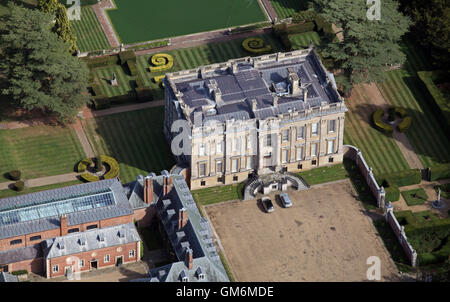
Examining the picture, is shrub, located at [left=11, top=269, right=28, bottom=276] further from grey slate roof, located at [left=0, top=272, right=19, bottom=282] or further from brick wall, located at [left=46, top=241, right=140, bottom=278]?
brick wall, located at [left=46, top=241, right=140, bottom=278]

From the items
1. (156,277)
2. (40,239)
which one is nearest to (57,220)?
(40,239)

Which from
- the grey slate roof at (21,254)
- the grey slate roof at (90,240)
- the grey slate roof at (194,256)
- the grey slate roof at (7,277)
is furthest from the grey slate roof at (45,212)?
the grey slate roof at (194,256)

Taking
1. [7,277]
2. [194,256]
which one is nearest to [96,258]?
[7,277]

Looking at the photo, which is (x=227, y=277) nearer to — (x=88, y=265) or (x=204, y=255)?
(x=204, y=255)

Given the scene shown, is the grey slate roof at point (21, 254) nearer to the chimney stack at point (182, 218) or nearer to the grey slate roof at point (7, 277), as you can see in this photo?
the grey slate roof at point (7, 277)

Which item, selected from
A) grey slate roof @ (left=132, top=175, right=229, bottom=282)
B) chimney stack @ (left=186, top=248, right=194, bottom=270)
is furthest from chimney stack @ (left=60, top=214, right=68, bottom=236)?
chimney stack @ (left=186, top=248, right=194, bottom=270)
